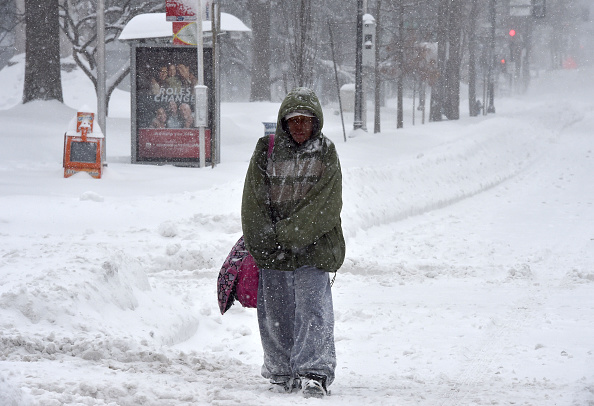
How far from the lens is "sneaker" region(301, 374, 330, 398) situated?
14.7 feet

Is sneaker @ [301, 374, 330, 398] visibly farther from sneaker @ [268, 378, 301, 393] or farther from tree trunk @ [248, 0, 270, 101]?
tree trunk @ [248, 0, 270, 101]

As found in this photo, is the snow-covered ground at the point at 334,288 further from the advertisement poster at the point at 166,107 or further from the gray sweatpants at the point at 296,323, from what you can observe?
the advertisement poster at the point at 166,107

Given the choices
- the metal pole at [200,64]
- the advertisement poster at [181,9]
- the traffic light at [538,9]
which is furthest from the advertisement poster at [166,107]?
the traffic light at [538,9]

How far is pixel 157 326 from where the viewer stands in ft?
20.1

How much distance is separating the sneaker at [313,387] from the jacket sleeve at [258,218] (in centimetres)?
67

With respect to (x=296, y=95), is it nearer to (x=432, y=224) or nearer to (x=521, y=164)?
(x=432, y=224)

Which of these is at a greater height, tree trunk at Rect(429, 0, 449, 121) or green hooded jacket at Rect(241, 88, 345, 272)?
tree trunk at Rect(429, 0, 449, 121)

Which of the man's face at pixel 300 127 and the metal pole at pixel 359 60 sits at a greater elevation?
the metal pole at pixel 359 60

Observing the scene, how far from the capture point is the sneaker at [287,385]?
4.59 meters

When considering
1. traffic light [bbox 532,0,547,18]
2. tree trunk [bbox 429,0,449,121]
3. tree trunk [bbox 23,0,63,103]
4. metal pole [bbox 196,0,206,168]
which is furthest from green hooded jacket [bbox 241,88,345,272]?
tree trunk [bbox 429,0,449,121]

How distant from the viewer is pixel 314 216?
439cm

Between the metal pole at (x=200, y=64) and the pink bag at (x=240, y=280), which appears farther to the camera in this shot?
the metal pole at (x=200, y=64)

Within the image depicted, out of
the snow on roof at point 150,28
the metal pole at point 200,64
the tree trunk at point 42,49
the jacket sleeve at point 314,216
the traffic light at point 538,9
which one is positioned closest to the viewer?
the jacket sleeve at point 314,216

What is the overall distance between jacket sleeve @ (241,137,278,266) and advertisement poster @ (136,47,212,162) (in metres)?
11.7
